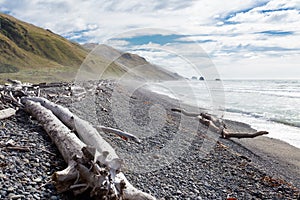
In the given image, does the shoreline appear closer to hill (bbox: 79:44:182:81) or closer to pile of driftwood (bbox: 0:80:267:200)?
hill (bbox: 79:44:182:81)

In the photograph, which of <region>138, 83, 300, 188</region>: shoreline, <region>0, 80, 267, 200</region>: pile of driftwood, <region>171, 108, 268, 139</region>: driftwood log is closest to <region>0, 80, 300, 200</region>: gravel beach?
<region>138, 83, 300, 188</region>: shoreline

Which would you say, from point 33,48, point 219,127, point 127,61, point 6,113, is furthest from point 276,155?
point 33,48

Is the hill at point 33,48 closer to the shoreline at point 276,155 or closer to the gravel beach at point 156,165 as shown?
the shoreline at point 276,155

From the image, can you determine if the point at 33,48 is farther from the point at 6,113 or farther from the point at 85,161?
the point at 85,161

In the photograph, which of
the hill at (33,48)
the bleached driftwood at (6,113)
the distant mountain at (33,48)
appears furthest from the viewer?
the distant mountain at (33,48)

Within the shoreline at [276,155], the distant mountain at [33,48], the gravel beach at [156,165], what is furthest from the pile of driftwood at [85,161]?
the distant mountain at [33,48]

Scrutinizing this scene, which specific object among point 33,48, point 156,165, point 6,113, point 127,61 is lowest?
point 156,165

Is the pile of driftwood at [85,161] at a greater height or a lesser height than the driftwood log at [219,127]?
greater

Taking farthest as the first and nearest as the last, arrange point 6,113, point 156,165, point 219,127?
point 219,127 → point 6,113 → point 156,165

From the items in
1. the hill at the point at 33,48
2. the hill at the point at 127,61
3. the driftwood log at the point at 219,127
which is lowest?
the driftwood log at the point at 219,127

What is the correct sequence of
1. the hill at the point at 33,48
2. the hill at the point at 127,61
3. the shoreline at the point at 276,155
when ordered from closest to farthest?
the hill at the point at 127,61, the shoreline at the point at 276,155, the hill at the point at 33,48

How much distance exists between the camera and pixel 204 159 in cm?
931

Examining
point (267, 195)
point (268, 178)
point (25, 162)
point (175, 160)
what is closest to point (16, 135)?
point (25, 162)

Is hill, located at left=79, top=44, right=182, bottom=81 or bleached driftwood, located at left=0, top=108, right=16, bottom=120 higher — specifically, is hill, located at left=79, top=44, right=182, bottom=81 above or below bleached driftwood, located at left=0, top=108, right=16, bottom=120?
above
